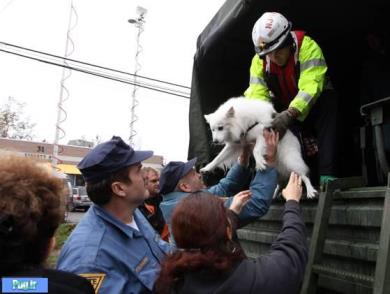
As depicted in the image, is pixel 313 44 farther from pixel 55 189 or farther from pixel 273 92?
pixel 55 189

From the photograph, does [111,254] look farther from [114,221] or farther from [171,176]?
[171,176]

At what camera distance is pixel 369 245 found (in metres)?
2.30

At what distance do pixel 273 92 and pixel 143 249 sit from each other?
6.91 ft

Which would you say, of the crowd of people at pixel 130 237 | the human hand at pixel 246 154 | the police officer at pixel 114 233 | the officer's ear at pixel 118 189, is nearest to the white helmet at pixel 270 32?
the human hand at pixel 246 154

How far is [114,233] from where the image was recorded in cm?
206

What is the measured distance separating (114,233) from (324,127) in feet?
6.83

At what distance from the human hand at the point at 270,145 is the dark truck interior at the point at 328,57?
868 mm

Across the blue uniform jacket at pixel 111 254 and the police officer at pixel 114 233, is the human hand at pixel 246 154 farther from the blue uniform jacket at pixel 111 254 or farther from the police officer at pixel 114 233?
the blue uniform jacket at pixel 111 254

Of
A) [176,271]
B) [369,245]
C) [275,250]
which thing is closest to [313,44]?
[369,245]

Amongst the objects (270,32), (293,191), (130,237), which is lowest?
(130,237)

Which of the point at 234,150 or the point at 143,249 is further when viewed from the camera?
the point at 234,150

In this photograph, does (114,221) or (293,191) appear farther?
(293,191)

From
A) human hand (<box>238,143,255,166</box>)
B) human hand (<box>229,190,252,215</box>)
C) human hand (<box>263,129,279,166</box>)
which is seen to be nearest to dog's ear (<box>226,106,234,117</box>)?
human hand (<box>238,143,255,166</box>)

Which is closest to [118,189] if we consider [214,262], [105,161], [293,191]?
[105,161]
